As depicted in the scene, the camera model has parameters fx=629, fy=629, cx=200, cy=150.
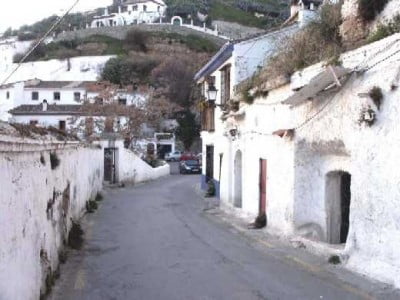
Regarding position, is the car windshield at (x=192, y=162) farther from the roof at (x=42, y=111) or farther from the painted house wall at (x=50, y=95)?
the painted house wall at (x=50, y=95)

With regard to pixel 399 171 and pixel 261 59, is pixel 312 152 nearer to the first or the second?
pixel 399 171

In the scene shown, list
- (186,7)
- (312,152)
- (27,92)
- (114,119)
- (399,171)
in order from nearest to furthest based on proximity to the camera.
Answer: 1. (399,171)
2. (312,152)
3. (114,119)
4. (27,92)
5. (186,7)

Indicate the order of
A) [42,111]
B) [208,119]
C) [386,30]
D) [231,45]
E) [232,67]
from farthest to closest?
[42,111] → [208,119] → [232,67] → [231,45] → [386,30]

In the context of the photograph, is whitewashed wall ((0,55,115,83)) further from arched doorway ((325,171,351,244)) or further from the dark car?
arched doorway ((325,171,351,244))

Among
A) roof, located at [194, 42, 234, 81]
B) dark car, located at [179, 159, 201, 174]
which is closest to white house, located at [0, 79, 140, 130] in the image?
dark car, located at [179, 159, 201, 174]

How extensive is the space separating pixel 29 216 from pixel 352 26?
828 centimetres

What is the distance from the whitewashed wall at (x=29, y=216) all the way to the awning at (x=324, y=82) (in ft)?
16.5

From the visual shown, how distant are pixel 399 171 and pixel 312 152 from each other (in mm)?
4311

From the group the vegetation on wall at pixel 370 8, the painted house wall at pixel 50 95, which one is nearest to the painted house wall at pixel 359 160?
the vegetation on wall at pixel 370 8

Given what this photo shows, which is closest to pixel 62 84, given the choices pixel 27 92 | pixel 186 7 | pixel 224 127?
pixel 27 92

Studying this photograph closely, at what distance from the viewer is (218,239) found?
1562cm

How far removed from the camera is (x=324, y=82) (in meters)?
11.8

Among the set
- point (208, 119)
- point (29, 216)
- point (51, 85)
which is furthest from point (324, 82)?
point (51, 85)

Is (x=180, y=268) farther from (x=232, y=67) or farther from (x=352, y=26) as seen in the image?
(x=232, y=67)
